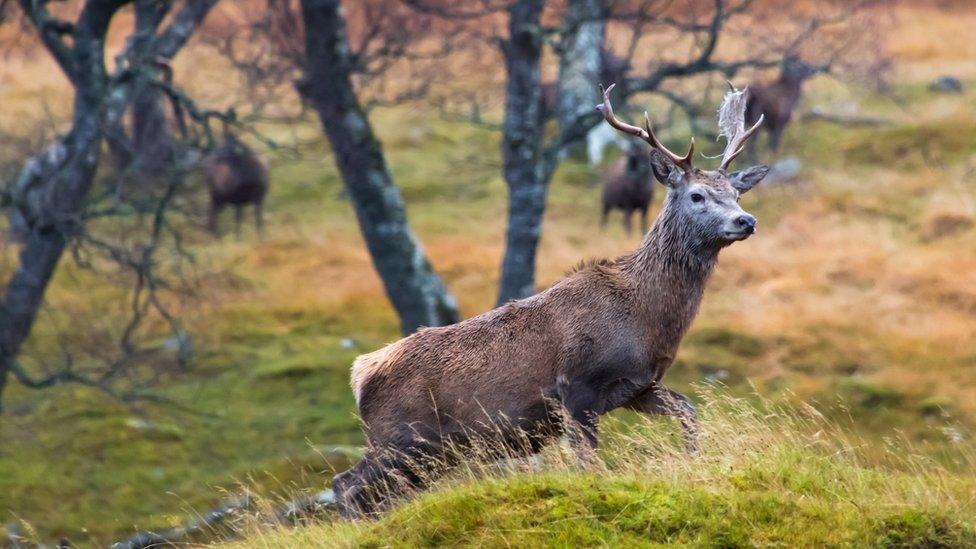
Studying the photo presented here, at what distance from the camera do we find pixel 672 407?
8.88m

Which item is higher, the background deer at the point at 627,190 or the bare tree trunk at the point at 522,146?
the bare tree trunk at the point at 522,146

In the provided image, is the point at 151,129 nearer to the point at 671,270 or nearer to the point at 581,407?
the point at 671,270

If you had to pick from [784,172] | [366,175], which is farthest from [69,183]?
[784,172]

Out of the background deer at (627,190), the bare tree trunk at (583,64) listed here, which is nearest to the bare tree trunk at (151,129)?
the bare tree trunk at (583,64)

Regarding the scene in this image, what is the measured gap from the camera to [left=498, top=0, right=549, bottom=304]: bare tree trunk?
1520 cm

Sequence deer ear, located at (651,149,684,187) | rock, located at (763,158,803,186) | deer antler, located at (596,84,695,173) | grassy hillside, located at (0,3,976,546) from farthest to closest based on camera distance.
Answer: rock, located at (763,158,803,186), deer ear, located at (651,149,684,187), deer antler, located at (596,84,695,173), grassy hillside, located at (0,3,976,546)

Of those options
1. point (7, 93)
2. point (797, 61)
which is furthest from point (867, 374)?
point (7, 93)

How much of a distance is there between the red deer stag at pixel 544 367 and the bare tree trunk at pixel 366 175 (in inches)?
245

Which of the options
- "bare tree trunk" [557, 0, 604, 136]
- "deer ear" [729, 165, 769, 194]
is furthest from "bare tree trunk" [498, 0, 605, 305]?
"deer ear" [729, 165, 769, 194]

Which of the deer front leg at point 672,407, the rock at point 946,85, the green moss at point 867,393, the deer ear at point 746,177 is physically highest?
the deer ear at point 746,177

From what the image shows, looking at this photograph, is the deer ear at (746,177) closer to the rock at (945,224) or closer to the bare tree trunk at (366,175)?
the bare tree trunk at (366,175)

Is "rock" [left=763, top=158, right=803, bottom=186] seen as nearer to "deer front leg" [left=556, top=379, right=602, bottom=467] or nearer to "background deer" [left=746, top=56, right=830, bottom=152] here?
"background deer" [left=746, top=56, right=830, bottom=152]

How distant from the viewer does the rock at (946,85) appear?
92.6 feet

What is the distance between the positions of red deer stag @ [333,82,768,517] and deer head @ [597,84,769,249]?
1 centimetres
